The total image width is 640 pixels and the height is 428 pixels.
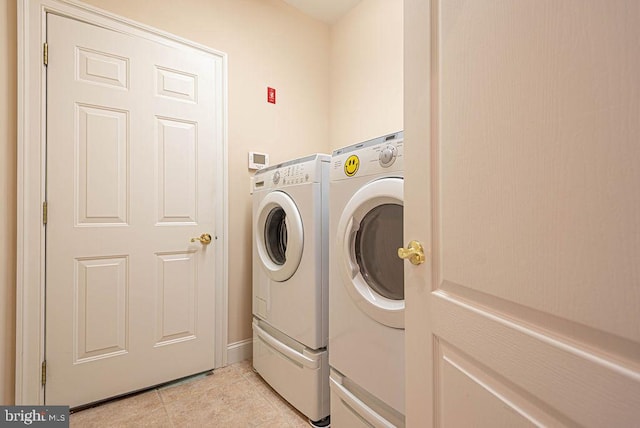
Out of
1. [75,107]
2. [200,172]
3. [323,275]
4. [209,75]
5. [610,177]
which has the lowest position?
[323,275]

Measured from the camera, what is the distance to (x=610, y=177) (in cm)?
31

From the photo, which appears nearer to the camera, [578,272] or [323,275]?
[578,272]

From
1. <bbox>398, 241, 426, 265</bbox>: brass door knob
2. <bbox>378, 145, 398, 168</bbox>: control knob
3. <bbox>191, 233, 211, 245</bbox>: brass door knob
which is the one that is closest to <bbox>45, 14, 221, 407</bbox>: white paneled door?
<bbox>191, 233, 211, 245</bbox>: brass door knob

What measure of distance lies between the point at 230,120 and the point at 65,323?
1.41 m

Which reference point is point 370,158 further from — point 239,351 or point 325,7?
point 325,7

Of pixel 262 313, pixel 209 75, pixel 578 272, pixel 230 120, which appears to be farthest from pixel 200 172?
pixel 578 272

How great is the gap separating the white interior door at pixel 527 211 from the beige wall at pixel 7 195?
1746 millimetres

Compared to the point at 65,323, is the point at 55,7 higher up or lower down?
higher up

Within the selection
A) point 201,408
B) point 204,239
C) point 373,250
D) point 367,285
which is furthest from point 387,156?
point 201,408

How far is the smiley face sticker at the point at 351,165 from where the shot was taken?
3.56ft

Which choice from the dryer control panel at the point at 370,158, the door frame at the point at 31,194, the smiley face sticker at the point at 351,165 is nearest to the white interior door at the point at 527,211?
the dryer control panel at the point at 370,158

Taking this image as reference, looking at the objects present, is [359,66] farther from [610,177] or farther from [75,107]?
[610,177]

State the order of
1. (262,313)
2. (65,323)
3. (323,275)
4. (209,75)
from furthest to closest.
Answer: (209,75) < (262,313) < (65,323) < (323,275)

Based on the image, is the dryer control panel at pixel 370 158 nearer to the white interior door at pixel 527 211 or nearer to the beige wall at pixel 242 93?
the white interior door at pixel 527 211
